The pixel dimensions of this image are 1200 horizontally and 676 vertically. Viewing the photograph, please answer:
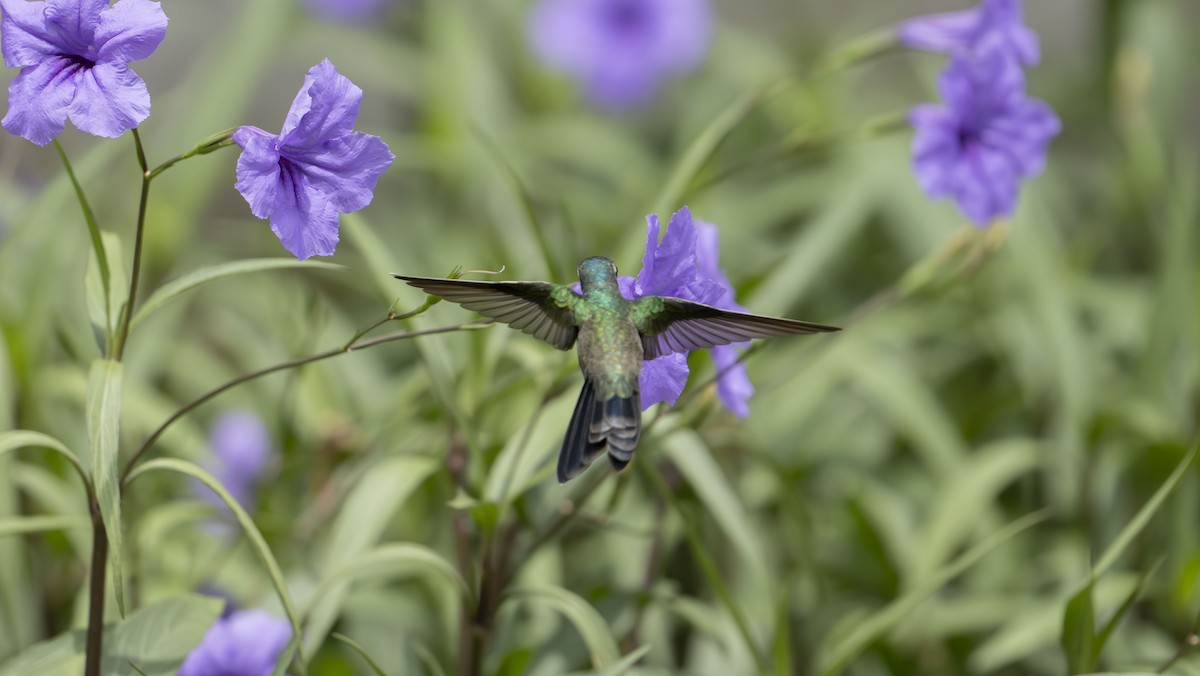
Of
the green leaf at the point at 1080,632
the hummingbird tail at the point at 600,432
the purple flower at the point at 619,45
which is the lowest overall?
the green leaf at the point at 1080,632

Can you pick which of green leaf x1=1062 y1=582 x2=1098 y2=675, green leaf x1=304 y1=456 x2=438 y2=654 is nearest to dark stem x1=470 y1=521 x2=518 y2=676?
green leaf x1=304 y1=456 x2=438 y2=654

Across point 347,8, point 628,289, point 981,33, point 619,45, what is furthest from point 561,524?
point 347,8

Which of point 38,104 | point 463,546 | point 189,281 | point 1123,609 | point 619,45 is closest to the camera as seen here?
point 38,104

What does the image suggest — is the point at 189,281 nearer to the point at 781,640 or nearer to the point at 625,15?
the point at 781,640

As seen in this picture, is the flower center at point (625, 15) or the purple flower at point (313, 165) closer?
the purple flower at point (313, 165)

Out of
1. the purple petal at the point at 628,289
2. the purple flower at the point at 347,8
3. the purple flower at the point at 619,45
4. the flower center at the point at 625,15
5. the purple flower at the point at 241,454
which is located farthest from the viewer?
the purple flower at the point at 347,8

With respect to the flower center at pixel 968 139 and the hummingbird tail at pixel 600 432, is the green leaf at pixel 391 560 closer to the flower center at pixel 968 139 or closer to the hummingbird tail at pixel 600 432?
the hummingbird tail at pixel 600 432

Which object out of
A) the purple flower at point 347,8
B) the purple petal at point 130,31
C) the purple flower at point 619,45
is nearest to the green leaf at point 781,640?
the purple petal at point 130,31
